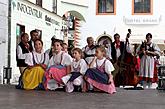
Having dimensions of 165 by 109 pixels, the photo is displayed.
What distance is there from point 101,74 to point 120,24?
1109 inches

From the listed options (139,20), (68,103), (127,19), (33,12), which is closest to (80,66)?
(68,103)

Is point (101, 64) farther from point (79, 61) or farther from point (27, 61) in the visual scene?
point (27, 61)

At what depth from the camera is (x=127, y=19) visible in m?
41.0

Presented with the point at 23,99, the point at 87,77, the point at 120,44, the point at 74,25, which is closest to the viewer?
the point at 23,99

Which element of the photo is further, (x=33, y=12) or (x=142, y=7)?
(x=142, y=7)

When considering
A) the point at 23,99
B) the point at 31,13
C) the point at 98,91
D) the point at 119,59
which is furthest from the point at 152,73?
the point at 31,13

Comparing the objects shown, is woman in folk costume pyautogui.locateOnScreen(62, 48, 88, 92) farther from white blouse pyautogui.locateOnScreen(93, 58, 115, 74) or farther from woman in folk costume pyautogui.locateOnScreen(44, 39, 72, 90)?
white blouse pyautogui.locateOnScreen(93, 58, 115, 74)

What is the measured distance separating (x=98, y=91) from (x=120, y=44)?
2.94 meters

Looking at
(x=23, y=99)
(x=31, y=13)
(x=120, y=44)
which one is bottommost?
(x=23, y=99)

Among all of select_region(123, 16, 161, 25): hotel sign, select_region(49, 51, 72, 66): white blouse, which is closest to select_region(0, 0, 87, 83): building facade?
select_region(49, 51, 72, 66): white blouse

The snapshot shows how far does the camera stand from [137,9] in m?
42.0

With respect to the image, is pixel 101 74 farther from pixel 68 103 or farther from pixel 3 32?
pixel 3 32

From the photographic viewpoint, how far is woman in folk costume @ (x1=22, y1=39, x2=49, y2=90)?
44.9ft

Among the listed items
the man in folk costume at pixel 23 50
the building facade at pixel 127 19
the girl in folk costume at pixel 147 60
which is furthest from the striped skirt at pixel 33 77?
the building facade at pixel 127 19
